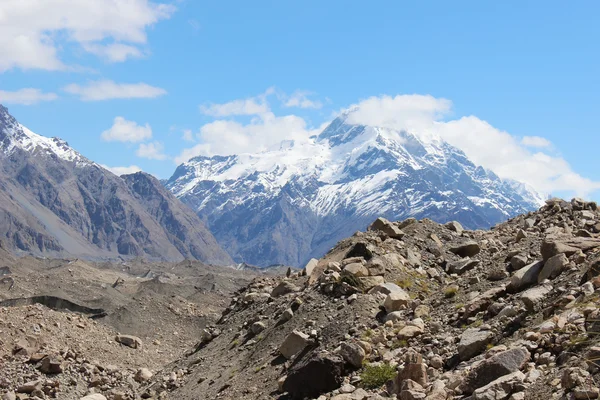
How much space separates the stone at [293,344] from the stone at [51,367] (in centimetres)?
1203

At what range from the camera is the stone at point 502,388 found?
969cm

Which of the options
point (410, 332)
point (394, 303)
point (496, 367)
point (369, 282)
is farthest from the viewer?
point (369, 282)

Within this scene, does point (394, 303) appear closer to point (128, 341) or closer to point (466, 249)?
point (466, 249)

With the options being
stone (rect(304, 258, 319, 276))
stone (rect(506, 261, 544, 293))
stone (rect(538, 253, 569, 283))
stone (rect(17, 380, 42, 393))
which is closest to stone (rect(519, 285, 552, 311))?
stone (rect(538, 253, 569, 283))

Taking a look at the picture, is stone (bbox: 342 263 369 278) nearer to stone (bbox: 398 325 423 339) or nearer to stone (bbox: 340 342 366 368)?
stone (bbox: 398 325 423 339)

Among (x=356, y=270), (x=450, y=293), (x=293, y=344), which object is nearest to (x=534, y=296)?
(x=450, y=293)

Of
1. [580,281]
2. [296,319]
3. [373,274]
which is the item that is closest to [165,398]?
[296,319]

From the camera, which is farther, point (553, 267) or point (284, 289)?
point (284, 289)

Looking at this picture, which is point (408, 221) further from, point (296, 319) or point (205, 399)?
point (205, 399)

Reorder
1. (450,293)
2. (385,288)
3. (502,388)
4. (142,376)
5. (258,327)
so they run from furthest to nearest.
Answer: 1. (142,376)
2. (258,327)
3. (385,288)
4. (450,293)
5. (502,388)

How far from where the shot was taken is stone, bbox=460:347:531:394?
10445 millimetres

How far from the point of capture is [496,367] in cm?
1051

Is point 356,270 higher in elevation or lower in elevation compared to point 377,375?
higher

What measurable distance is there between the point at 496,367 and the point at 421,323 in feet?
13.5
